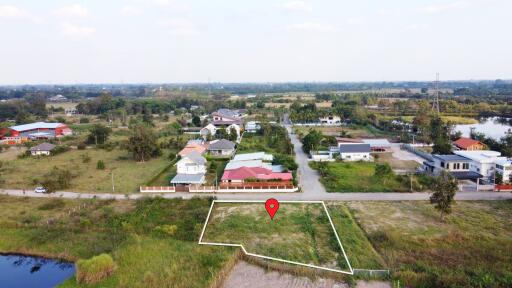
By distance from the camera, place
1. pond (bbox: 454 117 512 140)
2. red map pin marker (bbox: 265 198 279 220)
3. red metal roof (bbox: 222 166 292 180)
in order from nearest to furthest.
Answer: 1. red map pin marker (bbox: 265 198 279 220)
2. red metal roof (bbox: 222 166 292 180)
3. pond (bbox: 454 117 512 140)

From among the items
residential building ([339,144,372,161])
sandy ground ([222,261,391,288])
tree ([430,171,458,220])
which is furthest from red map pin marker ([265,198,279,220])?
residential building ([339,144,372,161])

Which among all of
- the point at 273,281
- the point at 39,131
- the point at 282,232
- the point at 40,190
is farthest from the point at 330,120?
the point at 273,281

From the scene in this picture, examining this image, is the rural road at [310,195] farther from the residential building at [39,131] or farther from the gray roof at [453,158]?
the residential building at [39,131]

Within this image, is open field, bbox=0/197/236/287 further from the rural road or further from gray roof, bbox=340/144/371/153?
gray roof, bbox=340/144/371/153

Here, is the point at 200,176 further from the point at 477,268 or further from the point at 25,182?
the point at 477,268

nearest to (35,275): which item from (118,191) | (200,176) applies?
(118,191)

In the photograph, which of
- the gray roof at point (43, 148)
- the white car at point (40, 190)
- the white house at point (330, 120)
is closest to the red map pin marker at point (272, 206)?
the white car at point (40, 190)
